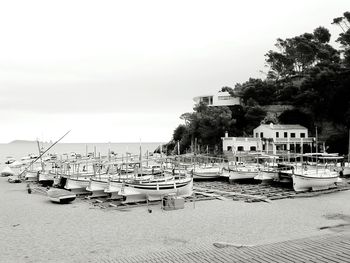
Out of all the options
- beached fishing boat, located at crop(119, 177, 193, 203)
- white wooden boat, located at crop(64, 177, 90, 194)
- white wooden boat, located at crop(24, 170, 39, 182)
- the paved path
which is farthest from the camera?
white wooden boat, located at crop(24, 170, 39, 182)

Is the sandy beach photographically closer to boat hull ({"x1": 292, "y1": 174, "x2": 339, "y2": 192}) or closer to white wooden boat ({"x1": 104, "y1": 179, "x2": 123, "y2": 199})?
white wooden boat ({"x1": 104, "y1": 179, "x2": 123, "y2": 199})

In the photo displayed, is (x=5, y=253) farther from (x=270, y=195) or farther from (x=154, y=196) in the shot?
(x=270, y=195)

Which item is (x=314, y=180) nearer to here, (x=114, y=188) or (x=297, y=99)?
(x=114, y=188)

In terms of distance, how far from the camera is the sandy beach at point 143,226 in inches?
711

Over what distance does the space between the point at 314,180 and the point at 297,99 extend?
52.0 meters

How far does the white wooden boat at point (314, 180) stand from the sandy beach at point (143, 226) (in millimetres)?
4142

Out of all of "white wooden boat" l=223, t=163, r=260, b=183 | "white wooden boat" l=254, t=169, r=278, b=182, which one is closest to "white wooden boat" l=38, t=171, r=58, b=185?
"white wooden boat" l=223, t=163, r=260, b=183

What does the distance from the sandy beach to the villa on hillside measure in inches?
1719

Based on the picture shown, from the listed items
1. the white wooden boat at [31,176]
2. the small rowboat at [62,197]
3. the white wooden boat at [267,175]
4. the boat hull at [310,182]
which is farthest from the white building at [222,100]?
the small rowboat at [62,197]

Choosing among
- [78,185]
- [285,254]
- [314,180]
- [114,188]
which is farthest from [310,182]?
[285,254]

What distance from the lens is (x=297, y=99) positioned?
8556cm

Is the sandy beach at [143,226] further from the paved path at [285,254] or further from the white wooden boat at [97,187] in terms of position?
the paved path at [285,254]

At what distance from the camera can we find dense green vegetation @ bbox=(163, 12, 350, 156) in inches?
3041

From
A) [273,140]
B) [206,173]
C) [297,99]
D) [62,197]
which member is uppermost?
[297,99]
